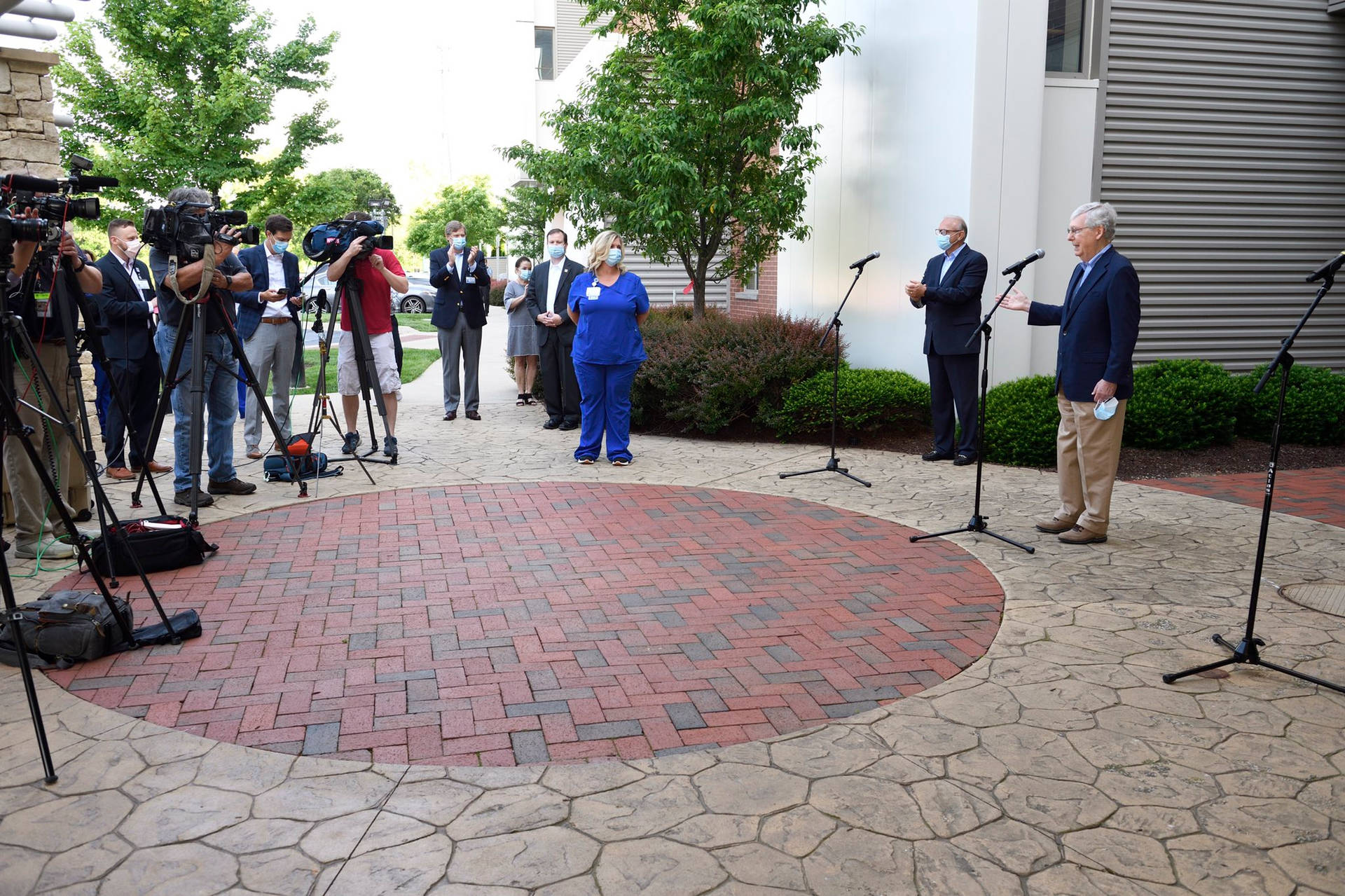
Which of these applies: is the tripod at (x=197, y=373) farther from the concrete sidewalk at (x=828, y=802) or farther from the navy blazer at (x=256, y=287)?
the concrete sidewalk at (x=828, y=802)

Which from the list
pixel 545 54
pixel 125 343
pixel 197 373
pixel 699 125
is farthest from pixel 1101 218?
pixel 545 54

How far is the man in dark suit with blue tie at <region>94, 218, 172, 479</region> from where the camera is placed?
26.8 ft

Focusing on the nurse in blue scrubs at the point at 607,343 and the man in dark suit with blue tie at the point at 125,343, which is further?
the nurse in blue scrubs at the point at 607,343

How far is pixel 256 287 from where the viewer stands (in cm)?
926

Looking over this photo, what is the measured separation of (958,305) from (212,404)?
6.41 meters

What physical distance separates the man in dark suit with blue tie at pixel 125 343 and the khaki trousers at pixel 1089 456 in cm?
682

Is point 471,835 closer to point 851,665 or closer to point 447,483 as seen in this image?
point 851,665

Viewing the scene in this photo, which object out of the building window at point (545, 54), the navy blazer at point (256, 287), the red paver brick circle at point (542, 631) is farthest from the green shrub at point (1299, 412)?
the building window at point (545, 54)

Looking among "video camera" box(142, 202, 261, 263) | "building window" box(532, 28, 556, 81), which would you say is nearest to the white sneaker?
"video camera" box(142, 202, 261, 263)

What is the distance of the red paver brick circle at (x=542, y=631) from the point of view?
3988 mm

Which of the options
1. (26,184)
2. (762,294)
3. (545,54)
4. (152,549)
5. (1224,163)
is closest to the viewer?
(26,184)

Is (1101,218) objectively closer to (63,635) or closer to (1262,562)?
(1262,562)

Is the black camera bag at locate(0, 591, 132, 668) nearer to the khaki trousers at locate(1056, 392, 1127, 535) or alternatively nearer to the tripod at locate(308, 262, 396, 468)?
the tripod at locate(308, 262, 396, 468)

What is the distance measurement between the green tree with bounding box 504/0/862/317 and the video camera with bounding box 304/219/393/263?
3943 millimetres
